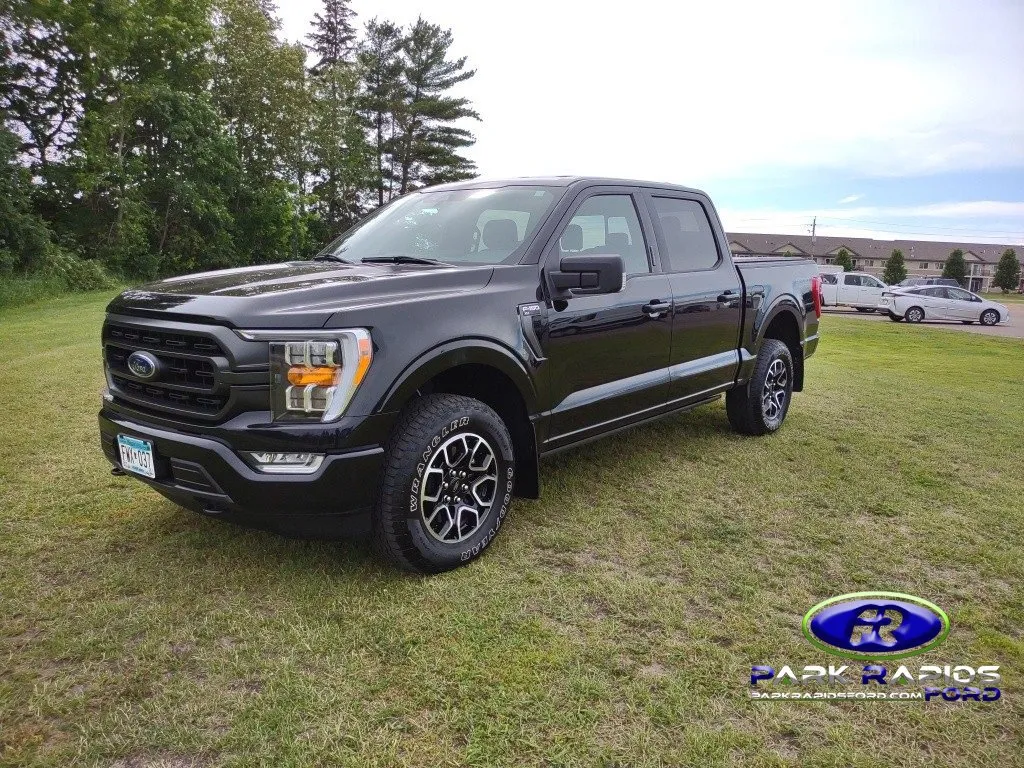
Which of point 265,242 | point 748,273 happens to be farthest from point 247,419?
point 265,242

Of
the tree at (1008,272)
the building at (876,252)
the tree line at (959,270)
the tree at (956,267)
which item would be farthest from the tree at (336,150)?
the tree at (1008,272)

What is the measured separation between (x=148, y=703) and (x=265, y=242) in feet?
112

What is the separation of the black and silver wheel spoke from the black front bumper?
0.29m

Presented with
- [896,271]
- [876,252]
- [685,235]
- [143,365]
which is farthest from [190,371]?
[876,252]

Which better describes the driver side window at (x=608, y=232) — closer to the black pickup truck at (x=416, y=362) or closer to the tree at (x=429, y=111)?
the black pickup truck at (x=416, y=362)

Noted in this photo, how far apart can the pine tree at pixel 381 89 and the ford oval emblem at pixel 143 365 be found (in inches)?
1518

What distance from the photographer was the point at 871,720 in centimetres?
224

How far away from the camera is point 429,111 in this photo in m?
39.4

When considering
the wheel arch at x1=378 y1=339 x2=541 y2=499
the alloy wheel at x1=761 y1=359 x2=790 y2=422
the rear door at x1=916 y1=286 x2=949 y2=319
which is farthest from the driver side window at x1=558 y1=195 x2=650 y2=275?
the rear door at x1=916 y1=286 x2=949 y2=319

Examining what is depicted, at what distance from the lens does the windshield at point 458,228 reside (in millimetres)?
3787

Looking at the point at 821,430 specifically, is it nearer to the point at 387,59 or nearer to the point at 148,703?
the point at 148,703

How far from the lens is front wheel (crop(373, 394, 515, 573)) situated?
9.66 ft

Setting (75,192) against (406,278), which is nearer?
(406,278)

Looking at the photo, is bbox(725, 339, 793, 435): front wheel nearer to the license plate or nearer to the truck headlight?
the truck headlight
